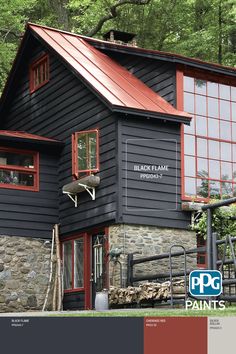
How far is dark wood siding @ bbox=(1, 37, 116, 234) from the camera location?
60.8 feet

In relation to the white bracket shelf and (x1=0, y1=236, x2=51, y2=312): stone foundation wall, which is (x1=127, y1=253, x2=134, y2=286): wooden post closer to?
the white bracket shelf

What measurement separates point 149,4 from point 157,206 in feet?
54.0

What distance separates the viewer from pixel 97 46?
22172 millimetres

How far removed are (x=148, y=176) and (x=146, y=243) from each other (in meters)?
1.65

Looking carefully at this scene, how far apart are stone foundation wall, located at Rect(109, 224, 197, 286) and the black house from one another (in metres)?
0.03

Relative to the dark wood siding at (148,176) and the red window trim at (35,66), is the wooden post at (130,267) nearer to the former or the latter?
the dark wood siding at (148,176)

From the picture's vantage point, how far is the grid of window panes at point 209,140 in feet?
62.6

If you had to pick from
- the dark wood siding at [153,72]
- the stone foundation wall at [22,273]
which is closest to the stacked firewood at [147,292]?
the stone foundation wall at [22,273]

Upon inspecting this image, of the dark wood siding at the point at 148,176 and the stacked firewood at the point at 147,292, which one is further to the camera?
the dark wood siding at the point at 148,176

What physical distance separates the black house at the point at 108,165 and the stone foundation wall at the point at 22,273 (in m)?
0.03

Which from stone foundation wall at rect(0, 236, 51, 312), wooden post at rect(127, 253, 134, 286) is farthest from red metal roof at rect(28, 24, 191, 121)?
stone foundation wall at rect(0, 236, 51, 312)

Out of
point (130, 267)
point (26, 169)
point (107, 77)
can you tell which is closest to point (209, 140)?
point (107, 77)

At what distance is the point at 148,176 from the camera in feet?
60.3

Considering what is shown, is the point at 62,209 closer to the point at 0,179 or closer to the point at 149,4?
the point at 0,179
